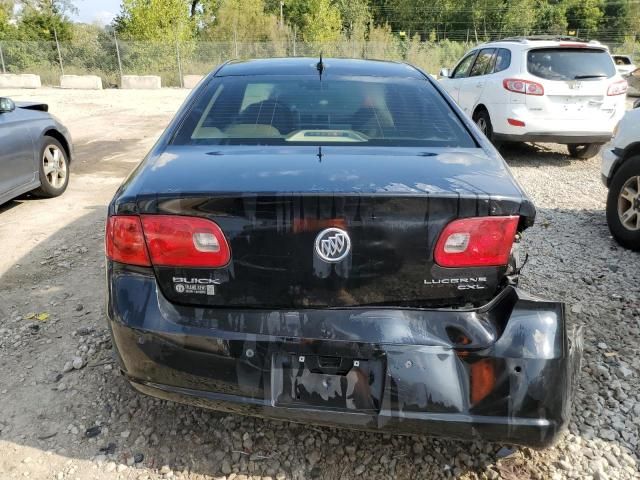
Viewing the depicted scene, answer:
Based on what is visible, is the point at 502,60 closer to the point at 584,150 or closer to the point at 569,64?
the point at 569,64

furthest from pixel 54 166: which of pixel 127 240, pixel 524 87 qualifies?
pixel 524 87

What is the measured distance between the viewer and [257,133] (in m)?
2.47

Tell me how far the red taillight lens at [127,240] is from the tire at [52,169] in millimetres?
4650

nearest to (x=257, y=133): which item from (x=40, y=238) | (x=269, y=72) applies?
(x=269, y=72)

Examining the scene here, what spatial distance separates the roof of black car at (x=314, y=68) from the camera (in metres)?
3.08

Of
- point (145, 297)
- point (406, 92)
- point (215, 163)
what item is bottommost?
point (145, 297)

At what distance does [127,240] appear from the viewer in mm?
1920

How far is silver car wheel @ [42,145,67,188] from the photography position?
609 cm

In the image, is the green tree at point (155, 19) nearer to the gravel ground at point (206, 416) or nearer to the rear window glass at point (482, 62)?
the rear window glass at point (482, 62)

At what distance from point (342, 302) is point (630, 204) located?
12.6ft

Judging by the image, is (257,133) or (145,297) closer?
(145,297)

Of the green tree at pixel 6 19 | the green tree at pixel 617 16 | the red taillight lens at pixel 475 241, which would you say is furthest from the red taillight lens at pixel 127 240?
the green tree at pixel 617 16

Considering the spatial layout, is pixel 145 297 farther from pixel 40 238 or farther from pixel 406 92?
pixel 40 238

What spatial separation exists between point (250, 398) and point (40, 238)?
3.85 m
